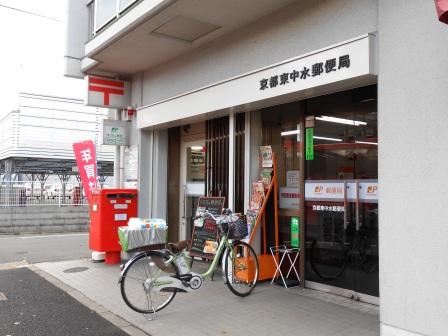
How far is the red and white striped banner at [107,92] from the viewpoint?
8969mm

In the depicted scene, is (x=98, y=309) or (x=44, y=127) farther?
(x=44, y=127)

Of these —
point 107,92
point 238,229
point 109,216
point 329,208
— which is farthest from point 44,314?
point 107,92

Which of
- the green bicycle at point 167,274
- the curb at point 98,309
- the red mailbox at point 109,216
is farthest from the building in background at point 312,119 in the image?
the curb at point 98,309

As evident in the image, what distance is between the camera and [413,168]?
392 centimetres

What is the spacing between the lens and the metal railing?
604 inches

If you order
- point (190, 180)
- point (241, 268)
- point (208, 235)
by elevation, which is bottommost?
point (241, 268)

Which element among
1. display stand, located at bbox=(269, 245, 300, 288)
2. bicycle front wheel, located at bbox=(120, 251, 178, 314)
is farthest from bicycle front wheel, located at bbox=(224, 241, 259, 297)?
bicycle front wheel, located at bbox=(120, 251, 178, 314)

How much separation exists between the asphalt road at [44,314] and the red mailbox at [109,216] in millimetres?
1372

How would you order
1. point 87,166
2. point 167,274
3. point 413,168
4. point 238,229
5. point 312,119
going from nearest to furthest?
1. point 413,168
2. point 167,274
3. point 238,229
4. point 312,119
5. point 87,166

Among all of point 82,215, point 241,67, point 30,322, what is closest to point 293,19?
point 241,67

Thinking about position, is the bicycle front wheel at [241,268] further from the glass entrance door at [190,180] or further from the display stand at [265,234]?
the glass entrance door at [190,180]

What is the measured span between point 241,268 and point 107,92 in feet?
16.0

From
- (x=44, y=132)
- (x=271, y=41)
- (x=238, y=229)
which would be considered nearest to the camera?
(x=271, y=41)

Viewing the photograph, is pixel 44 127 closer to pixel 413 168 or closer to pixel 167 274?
pixel 167 274
